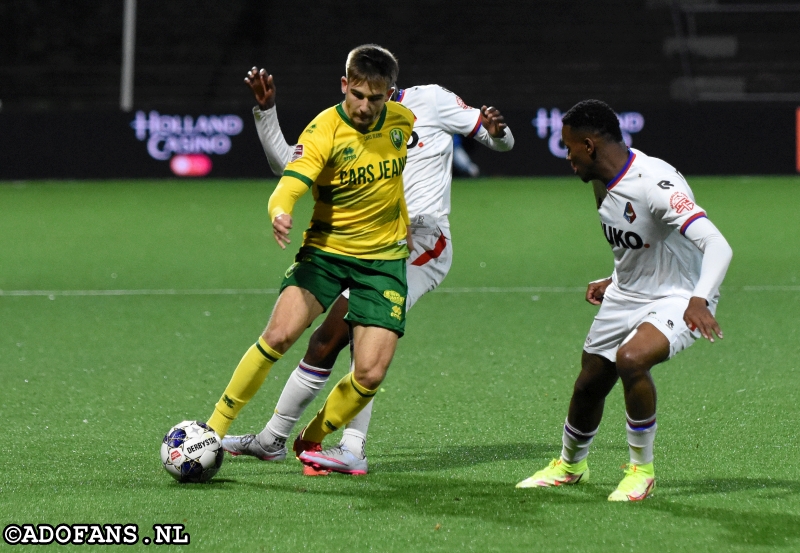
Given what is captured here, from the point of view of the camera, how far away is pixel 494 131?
5887 mm

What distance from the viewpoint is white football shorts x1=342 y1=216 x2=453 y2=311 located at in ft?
19.0

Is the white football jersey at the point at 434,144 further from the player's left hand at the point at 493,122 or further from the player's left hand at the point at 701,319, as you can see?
the player's left hand at the point at 701,319

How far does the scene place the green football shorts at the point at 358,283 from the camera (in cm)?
509

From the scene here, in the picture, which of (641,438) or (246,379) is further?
(246,379)

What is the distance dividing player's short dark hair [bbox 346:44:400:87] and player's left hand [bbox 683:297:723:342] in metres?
1.57

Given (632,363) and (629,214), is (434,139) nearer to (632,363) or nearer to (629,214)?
(629,214)

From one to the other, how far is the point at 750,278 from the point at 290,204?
727 cm

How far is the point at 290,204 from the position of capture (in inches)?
189

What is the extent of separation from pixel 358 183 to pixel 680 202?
1364 mm

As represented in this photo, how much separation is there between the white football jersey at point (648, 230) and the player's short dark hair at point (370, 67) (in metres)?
0.97

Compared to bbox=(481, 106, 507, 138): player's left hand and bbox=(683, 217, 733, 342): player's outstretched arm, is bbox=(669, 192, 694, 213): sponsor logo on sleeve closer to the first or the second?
bbox=(683, 217, 733, 342): player's outstretched arm

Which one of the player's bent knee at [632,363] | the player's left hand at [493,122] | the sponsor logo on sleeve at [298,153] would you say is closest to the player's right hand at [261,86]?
the sponsor logo on sleeve at [298,153]

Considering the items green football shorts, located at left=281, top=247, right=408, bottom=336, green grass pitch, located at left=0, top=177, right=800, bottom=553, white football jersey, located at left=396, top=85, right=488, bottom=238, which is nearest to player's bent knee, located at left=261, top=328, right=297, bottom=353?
green football shorts, located at left=281, top=247, right=408, bottom=336

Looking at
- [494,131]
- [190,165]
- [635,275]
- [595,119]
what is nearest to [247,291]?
[494,131]
